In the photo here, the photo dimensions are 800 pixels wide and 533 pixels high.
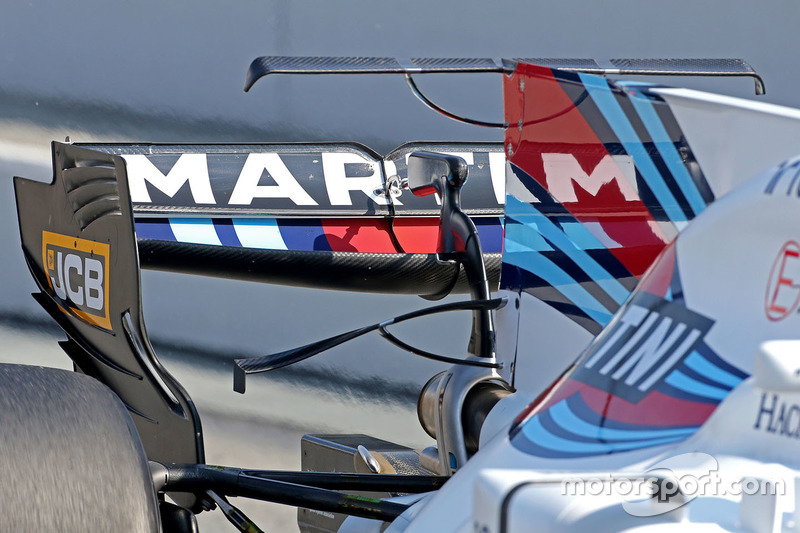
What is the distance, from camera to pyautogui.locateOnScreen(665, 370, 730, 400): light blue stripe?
548 mm

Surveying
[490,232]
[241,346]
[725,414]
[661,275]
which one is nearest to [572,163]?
[661,275]

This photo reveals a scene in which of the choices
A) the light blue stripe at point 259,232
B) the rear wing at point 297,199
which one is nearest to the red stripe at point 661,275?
the rear wing at point 297,199

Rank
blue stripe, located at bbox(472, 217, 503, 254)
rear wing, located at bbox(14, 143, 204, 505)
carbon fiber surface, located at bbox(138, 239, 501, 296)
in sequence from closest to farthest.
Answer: rear wing, located at bbox(14, 143, 204, 505) < carbon fiber surface, located at bbox(138, 239, 501, 296) < blue stripe, located at bbox(472, 217, 503, 254)

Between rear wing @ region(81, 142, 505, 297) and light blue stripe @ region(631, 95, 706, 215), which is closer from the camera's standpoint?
light blue stripe @ region(631, 95, 706, 215)

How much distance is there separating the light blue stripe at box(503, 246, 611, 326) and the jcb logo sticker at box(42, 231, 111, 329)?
0.52 metres

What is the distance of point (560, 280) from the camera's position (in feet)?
3.21

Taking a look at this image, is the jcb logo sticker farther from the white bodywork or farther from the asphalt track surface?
the asphalt track surface

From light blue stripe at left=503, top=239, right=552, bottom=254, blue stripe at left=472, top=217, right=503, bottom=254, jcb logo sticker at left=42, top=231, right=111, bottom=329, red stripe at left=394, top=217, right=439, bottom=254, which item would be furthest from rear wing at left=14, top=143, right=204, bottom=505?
blue stripe at left=472, top=217, right=503, bottom=254

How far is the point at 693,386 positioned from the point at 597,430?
0.07 metres

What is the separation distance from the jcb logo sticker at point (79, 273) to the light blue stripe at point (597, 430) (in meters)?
0.74

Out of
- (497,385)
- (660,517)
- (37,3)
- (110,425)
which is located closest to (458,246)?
(497,385)

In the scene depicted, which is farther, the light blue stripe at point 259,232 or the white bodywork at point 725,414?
the light blue stripe at point 259,232

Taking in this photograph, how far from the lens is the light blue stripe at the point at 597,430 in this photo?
56 cm

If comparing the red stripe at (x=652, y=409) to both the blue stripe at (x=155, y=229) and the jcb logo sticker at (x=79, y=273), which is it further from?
the blue stripe at (x=155, y=229)
